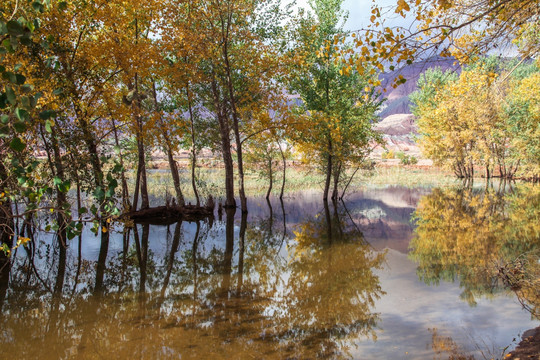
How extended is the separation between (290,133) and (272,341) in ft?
44.8

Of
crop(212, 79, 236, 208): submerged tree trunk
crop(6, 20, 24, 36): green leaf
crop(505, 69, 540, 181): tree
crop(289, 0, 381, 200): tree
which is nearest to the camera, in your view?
crop(6, 20, 24, 36): green leaf

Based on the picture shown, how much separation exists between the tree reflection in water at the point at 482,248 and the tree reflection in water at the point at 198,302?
1486 millimetres

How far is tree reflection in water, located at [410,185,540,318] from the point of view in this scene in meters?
7.20

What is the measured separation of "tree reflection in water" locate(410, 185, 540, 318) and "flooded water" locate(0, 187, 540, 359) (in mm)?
52

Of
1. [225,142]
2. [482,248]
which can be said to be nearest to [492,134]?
[225,142]

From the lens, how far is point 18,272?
889cm

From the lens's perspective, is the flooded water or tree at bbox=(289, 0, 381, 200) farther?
tree at bbox=(289, 0, 381, 200)

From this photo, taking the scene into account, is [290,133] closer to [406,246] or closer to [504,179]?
[406,246]

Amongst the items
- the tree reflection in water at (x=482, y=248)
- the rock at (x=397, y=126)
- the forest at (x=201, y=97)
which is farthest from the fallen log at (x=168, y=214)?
the rock at (x=397, y=126)

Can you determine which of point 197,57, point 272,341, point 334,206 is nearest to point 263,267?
point 272,341

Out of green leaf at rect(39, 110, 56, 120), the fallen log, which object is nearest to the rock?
the fallen log

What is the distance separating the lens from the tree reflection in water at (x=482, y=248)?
720 cm

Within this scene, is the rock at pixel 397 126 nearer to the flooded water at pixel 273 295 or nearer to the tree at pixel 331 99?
the tree at pixel 331 99

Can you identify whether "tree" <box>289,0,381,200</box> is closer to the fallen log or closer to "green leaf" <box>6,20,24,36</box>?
the fallen log
